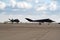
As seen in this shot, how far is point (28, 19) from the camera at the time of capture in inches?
4929

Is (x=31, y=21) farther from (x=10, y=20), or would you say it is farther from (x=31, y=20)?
(x=10, y=20)

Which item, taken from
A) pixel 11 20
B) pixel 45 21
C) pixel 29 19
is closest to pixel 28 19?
pixel 29 19

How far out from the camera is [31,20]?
125 meters

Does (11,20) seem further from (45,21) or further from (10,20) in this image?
(45,21)

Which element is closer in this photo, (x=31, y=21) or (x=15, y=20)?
(x=31, y=21)

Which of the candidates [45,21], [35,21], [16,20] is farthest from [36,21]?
[16,20]

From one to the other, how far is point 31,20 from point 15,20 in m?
30.4

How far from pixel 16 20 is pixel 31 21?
101 ft

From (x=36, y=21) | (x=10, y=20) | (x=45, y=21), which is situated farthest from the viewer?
(x=10, y=20)

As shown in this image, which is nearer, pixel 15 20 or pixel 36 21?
pixel 36 21

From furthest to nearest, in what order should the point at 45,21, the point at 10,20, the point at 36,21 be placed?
the point at 10,20
the point at 36,21
the point at 45,21

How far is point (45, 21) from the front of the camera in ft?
391

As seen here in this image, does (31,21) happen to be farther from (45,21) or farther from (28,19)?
(45,21)

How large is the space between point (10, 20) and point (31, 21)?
30.3 meters
